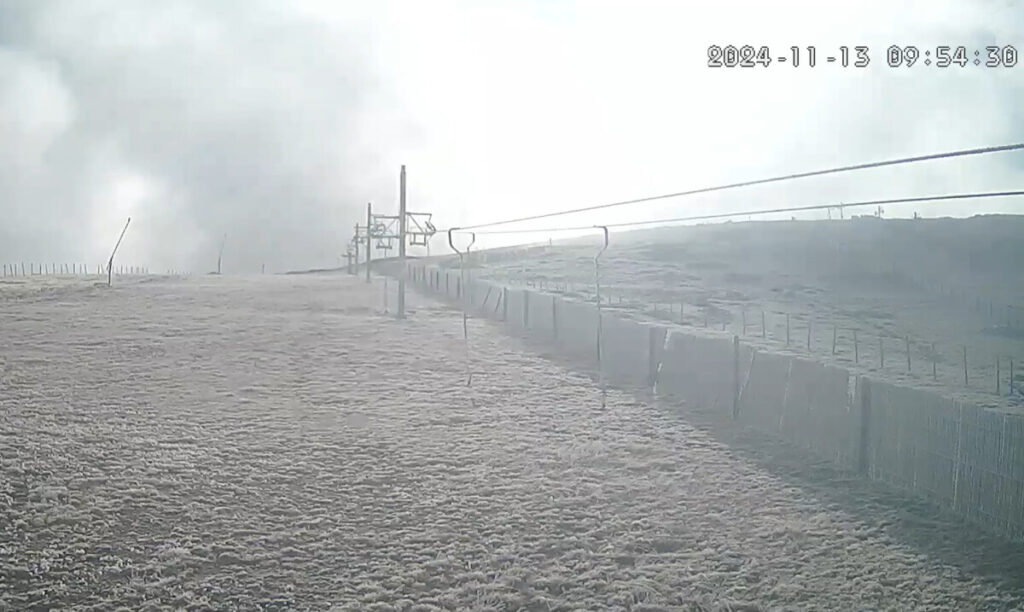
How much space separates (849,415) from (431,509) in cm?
347

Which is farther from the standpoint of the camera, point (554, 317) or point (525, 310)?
point (525, 310)

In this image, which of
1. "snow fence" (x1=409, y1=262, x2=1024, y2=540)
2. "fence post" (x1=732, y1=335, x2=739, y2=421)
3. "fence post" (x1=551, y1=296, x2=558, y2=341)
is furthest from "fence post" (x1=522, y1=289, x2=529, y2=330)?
"fence post" (x1=732, y1=335, x2=739, y2=421)

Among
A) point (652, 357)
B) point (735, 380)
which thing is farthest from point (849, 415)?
point (652, 357)

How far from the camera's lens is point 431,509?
19.5 feet

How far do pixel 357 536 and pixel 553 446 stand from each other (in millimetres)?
2854

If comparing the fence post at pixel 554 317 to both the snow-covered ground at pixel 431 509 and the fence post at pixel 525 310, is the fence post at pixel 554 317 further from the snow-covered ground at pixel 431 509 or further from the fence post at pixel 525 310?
the snow-covered ground at pixel 431 509

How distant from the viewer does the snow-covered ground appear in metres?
4.49

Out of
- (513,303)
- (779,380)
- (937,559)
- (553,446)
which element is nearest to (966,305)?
(513,303)

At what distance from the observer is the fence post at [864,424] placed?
6.36 m

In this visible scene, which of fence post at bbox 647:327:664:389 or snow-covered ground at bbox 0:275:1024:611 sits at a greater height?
fence post at bbox 647:327:664:389

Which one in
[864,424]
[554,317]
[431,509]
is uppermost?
[554,317]

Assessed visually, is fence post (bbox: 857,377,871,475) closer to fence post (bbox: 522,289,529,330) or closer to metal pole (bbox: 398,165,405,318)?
fence post (bbox: 522,289,529,330)

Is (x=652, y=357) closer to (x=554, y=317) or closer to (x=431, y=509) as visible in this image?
(x=554, y=317)

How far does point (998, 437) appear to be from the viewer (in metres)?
4.96
